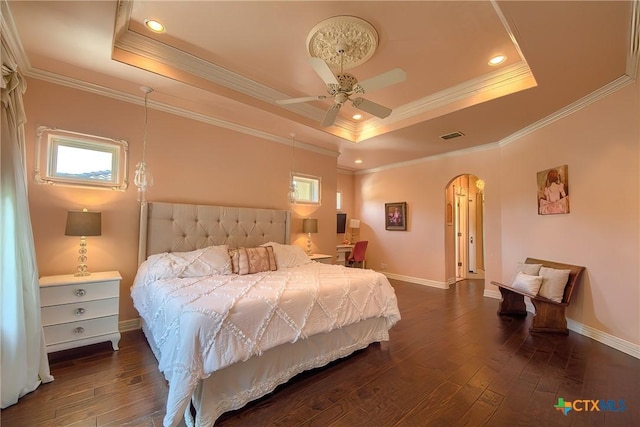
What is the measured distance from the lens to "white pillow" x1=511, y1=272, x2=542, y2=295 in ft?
11.1

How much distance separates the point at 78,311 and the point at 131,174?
1541mm

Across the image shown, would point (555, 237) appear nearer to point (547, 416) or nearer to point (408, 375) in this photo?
point (547, 416)

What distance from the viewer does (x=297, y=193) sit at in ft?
15.9

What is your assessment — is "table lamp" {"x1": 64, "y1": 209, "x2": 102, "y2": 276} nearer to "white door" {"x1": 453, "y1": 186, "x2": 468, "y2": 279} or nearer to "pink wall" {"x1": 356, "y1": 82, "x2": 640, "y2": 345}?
"pink wall" {"x1": 356, "y1": 82, "x2": 640, "y2": 345}

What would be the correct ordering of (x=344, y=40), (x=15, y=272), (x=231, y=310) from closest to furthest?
(x=231, y=310) < (x=15, y=272) < (x=344, y=40)

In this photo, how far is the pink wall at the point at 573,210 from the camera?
Answer: 2.74 meters

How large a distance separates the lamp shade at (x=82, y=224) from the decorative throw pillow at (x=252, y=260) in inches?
52.9

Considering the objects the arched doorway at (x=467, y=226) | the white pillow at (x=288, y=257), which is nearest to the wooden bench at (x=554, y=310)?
the arched doorway at (x=467, y=226)

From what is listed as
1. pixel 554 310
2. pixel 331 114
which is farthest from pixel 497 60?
pixel 554 310

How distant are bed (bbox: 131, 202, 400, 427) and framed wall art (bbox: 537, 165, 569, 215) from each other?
2722mm

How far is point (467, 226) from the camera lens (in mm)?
6957

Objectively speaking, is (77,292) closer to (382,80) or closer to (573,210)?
(382,80)

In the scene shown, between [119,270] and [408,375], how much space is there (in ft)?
10.7


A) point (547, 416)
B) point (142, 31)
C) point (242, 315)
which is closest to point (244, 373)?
point (242, 315)
